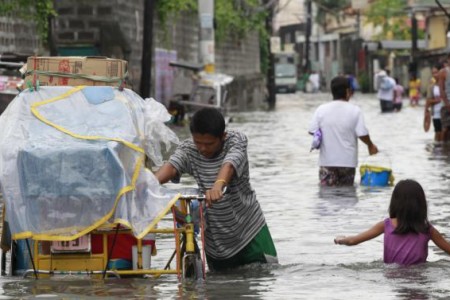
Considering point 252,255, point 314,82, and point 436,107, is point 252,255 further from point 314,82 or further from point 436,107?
point 314,82

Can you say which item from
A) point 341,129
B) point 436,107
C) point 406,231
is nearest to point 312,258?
point 406,231

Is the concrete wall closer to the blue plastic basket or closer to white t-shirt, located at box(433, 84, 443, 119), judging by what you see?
white t-shirt, located at box(433, 84, 443, 119)

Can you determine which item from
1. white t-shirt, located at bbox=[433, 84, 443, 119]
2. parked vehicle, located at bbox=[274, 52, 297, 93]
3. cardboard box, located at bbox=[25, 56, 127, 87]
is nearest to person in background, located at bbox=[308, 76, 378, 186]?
cardboard box, located at bbox=[25, 56, 127, 87]

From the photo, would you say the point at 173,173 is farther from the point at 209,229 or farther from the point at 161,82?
the point at 161,82

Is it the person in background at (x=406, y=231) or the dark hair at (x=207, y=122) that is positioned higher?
the dark hair at (x=207, y=122)

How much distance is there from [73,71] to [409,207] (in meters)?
2.43

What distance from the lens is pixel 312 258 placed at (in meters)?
11.8

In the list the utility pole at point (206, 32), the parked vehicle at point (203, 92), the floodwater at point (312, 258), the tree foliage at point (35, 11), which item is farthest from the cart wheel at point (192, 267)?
the utility pole at point (206, 32)

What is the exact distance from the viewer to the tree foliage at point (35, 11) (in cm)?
2978

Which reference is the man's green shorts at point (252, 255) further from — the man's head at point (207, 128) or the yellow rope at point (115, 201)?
the yellow rope at point (115, 201)

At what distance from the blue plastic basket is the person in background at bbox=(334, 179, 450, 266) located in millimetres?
7609

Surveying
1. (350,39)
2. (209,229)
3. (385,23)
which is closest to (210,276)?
(209,229)

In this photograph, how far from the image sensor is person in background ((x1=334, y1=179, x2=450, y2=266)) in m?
10.4

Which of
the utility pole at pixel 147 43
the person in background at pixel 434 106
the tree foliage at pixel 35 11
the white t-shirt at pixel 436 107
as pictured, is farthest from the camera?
the utility pole at pixel 147 43
